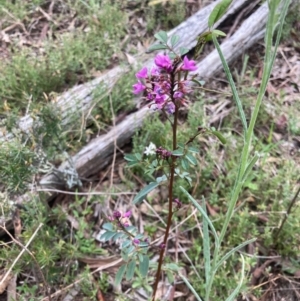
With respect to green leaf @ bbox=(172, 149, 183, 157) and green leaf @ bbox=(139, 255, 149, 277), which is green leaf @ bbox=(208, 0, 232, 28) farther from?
green leaf @ bbox=(139, 255, 149, 277)

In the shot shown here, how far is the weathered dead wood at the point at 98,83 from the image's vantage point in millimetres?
2277

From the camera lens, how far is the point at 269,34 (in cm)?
107

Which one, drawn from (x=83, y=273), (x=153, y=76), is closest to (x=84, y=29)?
(x=83, y=273)

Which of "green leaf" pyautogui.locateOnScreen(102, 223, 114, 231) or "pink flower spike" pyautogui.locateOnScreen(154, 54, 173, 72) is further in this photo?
"green leaf" pyautogui.locateOnScreen(102, 223, 114, 231)

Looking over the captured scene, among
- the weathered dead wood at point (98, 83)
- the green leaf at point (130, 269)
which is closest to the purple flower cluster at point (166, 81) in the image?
the green leaf at point (130, 269)

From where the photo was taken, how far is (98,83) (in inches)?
100

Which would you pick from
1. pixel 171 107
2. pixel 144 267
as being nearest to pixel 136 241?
pixel 144 267

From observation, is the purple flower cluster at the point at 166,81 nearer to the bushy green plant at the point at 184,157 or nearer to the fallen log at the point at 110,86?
the bushy green plant at the point at 184,157

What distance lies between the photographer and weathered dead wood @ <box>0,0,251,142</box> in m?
2.28

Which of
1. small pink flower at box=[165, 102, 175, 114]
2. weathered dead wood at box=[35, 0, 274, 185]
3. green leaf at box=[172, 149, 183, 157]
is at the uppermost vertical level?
small pink flower at box=[165, 102, 175, 114]

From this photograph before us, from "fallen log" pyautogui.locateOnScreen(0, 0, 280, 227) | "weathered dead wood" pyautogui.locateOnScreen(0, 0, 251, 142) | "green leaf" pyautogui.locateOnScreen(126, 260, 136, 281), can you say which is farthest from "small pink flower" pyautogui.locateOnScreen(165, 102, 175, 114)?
"fallen log" pyautogui.locateOnScreen(0, 0, 280, 227)

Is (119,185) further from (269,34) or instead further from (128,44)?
(269,34)

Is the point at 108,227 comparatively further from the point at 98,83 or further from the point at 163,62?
the point at 98,83

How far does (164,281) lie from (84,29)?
1.85 meters
